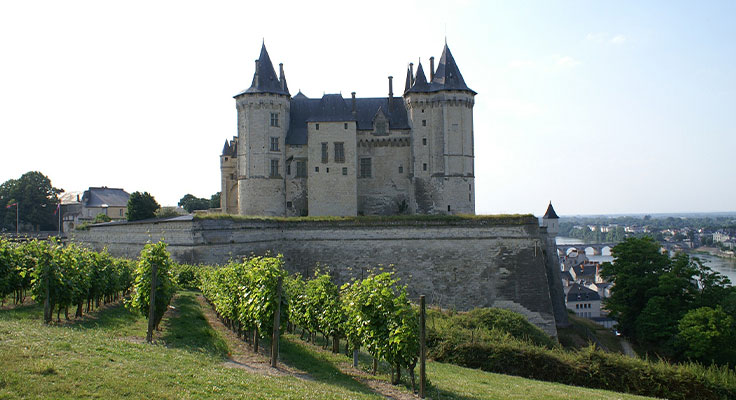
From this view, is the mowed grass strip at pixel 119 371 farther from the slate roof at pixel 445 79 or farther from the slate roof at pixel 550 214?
the slate roof at pixel 550 214

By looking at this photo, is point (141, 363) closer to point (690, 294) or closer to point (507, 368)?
point (507, 368)

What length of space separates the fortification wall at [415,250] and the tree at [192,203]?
3349 centimetres

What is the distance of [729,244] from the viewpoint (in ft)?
495

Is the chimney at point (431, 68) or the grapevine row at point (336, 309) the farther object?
the chimney at point (431, 68)

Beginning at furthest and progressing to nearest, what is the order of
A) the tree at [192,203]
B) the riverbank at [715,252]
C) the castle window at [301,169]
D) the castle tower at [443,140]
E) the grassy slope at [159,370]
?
the riverbank at [715,252], the tree at [192,203], the castle window at [301,169], the castle tower at [443,140], the grassy slope at [159,370]

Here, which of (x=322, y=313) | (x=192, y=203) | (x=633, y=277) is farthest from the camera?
(x=192, y=203)

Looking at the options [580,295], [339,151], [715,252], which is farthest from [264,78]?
[715,252]

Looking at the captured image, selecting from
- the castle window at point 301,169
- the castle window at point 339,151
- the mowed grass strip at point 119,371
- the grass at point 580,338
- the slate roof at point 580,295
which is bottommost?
the slate roof at point 580,295

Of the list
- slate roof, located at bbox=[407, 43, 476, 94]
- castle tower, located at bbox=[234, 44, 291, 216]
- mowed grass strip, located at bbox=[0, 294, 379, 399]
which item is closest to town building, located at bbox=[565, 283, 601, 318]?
slate roof, located at bbox=[407, 43, 476, 94]

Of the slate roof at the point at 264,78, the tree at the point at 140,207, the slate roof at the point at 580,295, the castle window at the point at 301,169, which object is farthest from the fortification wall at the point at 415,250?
the slate roof at the point at 580,295

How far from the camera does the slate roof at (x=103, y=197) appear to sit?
6395 cm

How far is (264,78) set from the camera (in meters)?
39.0

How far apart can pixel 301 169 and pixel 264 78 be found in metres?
7.40

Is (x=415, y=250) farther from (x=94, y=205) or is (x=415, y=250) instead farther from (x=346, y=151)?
(x=94, y=205)
